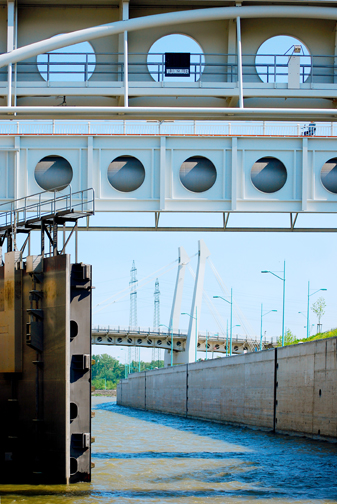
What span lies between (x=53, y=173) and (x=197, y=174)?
3.47m

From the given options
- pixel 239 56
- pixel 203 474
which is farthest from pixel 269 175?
pixel 203 474

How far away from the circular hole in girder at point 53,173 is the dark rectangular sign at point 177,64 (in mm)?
3462

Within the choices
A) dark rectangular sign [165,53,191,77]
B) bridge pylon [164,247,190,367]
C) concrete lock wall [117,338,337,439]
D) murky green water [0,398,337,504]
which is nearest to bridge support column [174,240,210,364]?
bridge pylon [164,247,190,367]

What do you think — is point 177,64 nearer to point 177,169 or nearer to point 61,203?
point 177,169

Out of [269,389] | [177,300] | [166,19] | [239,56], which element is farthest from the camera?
[177,300]

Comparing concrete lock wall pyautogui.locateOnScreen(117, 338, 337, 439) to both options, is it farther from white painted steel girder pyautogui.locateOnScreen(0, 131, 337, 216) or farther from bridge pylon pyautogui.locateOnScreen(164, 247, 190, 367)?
bridge pylon pyautogui.locateOnScreen(164, 247, 190, 367)

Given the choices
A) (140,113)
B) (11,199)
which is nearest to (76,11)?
(140,113)

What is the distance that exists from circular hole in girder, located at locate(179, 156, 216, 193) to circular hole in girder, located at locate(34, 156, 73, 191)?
2.77 metres

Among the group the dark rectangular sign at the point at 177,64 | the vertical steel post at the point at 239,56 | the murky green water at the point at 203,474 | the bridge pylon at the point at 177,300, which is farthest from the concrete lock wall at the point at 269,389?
the bridge pylon at the point at 177,300

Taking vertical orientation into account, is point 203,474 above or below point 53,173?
below

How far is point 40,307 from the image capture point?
16.9 m

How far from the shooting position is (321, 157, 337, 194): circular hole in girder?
1617 cm

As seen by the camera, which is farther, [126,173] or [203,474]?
[203,474]

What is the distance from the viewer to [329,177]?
16203 mm
